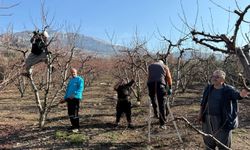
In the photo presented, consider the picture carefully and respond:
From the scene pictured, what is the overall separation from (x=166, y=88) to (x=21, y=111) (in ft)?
23.2

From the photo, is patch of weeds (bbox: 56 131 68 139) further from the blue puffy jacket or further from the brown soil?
the blue puffy jacket

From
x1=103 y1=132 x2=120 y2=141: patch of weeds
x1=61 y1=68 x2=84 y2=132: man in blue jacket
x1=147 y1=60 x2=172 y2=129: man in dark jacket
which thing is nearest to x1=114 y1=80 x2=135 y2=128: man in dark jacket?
x1=103 y1=132 x2=120 y2=141: patch of weeds

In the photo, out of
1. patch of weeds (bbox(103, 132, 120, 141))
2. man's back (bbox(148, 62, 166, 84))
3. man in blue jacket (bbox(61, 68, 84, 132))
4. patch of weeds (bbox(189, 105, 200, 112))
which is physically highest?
man's back (bbox(148, 62, 166, 84))

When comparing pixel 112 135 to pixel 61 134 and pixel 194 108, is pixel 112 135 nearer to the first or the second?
pixel 61 134

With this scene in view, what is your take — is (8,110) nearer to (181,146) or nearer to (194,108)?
(194,108)

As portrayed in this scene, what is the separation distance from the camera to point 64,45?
46.7 ft

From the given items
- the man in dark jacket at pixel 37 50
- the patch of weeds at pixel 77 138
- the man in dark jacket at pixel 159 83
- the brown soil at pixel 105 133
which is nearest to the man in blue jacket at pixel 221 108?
the brown soil at pixel 105 133

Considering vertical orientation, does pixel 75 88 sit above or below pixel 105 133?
above

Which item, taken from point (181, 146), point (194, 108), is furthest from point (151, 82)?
point (194, 108)

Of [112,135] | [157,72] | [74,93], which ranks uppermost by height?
[157,72]

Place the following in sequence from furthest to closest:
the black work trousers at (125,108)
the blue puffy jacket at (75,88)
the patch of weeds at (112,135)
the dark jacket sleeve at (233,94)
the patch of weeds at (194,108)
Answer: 1. the patch of weeds at (194,108)
2. the black work trousers at (125,108)
3. the blue puffy jacket at (75,88)
4. the patch of weeds at (112,135)
5. the dark jacket sleeve at (233,94)

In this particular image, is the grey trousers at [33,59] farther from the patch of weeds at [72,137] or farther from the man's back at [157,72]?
the man's back at [157,72]

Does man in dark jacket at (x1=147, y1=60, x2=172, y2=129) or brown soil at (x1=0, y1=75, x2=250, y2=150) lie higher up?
man in dark jacket at (x1=147, y1=60, x2=172, y2=129)

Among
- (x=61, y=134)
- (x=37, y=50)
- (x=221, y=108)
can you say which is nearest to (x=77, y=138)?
(x=61, y=134)
